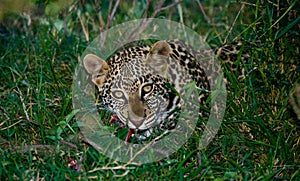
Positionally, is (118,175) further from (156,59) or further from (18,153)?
(156,59)

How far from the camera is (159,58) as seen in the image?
4.62m

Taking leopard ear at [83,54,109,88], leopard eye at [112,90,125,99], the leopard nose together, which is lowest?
the leopard nose

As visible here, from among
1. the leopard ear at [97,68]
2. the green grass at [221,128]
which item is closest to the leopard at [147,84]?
the leopard ear at [97,68]

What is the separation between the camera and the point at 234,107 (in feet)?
14.0

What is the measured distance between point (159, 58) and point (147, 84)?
0.78ft

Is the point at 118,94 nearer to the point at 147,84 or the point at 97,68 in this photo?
the point at 147,84

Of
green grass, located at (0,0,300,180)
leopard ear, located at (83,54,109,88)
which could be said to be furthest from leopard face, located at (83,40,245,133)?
green grass, located at (0,0,300,180)

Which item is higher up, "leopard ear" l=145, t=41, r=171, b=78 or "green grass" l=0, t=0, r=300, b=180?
"leopard ear" l=145, t=41, r=171, b=78

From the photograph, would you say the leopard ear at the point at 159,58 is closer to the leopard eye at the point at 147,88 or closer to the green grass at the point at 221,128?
the leopard eye at the point at 147,88

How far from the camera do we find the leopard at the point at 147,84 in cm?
446

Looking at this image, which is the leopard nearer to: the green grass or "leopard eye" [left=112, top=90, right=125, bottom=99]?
"leopard eye" [left=112, top=90, right=125, bottom=99]

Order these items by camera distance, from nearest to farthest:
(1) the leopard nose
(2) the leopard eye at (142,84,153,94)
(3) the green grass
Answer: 1. (3) the green grass
2. (1) the leopard nose
3. (2) the leopard eye at (142,84,153,94)

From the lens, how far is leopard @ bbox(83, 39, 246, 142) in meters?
4.46

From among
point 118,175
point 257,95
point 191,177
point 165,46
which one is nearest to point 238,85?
point 257,95
